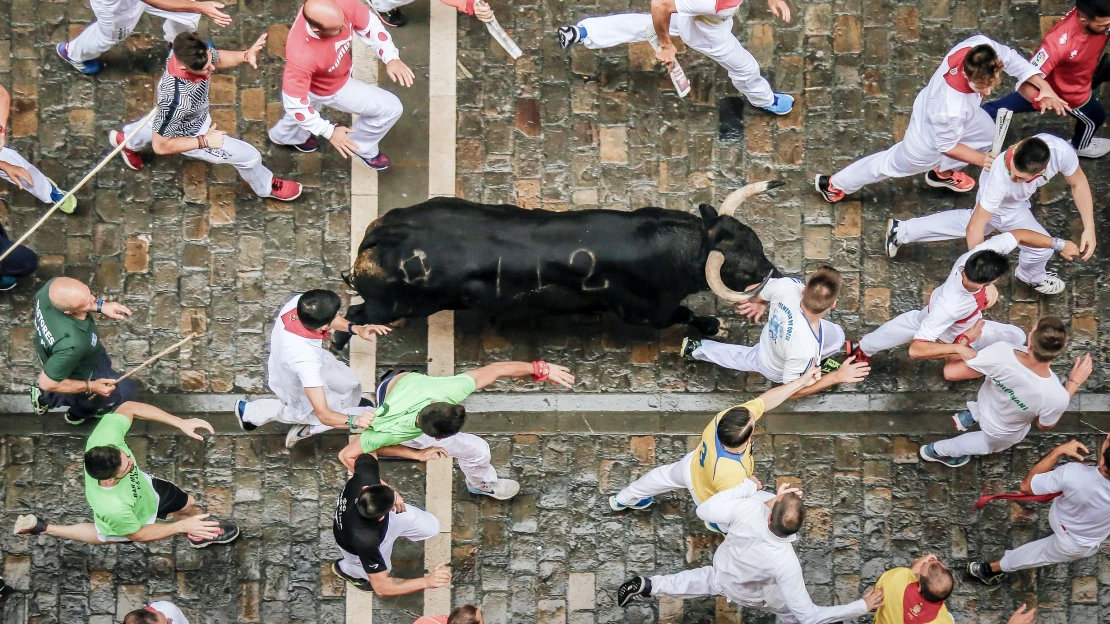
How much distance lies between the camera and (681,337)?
9.14 meters

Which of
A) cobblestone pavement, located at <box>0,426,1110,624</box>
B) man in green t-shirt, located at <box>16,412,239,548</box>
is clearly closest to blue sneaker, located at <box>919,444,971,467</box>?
cobblestone pavement, located at <box>0,426,1110,624</box>

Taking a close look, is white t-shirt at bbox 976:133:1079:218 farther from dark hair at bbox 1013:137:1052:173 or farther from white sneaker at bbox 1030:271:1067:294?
white sneaker at bbox 1030:271:1067:294

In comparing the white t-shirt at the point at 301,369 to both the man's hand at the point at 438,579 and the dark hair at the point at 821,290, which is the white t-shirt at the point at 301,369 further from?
the dark hair at the point at 821,290

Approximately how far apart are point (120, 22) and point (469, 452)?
16.7 ft

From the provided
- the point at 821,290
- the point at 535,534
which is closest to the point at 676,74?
the point at 821,290

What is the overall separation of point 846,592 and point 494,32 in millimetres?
6165

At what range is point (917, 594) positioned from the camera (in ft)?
23.4

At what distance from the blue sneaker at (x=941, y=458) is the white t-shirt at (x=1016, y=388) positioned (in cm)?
85

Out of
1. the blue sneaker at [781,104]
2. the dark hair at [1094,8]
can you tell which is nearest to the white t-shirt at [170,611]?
the blue sneaker at [781,104]

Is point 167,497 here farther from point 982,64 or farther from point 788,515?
point 982,64

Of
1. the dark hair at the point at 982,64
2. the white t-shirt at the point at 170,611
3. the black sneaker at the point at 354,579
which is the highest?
the dark hair at the point at 982,64

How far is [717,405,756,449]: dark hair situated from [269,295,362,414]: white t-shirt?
3153 millimetres

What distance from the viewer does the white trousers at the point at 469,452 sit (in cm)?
797

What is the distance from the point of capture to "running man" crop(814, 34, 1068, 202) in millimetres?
7828
